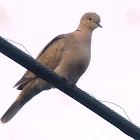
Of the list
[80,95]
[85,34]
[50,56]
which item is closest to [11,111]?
[50,56]

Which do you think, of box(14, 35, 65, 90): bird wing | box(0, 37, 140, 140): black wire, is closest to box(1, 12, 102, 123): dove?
box(14, 35, 65, 90): bird wing

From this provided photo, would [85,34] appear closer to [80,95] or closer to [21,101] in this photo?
[21,101]

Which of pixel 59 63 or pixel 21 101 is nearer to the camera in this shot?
pixel 59 63

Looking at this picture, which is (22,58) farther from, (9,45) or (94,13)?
(94,13)

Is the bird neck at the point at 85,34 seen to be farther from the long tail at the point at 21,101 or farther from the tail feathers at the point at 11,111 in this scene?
the tail feathers at the point at 11,111

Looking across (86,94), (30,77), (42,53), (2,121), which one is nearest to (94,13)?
(42,53)

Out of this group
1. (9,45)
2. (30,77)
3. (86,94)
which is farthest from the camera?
(30,77)

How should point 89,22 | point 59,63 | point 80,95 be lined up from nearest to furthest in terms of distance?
point 80,95
point 59,63
point 89,22

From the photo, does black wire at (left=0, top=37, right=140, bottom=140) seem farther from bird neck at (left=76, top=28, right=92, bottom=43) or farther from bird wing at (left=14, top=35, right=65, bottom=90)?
bird neck at (left=76, top=28, right=92, bottom=43)
